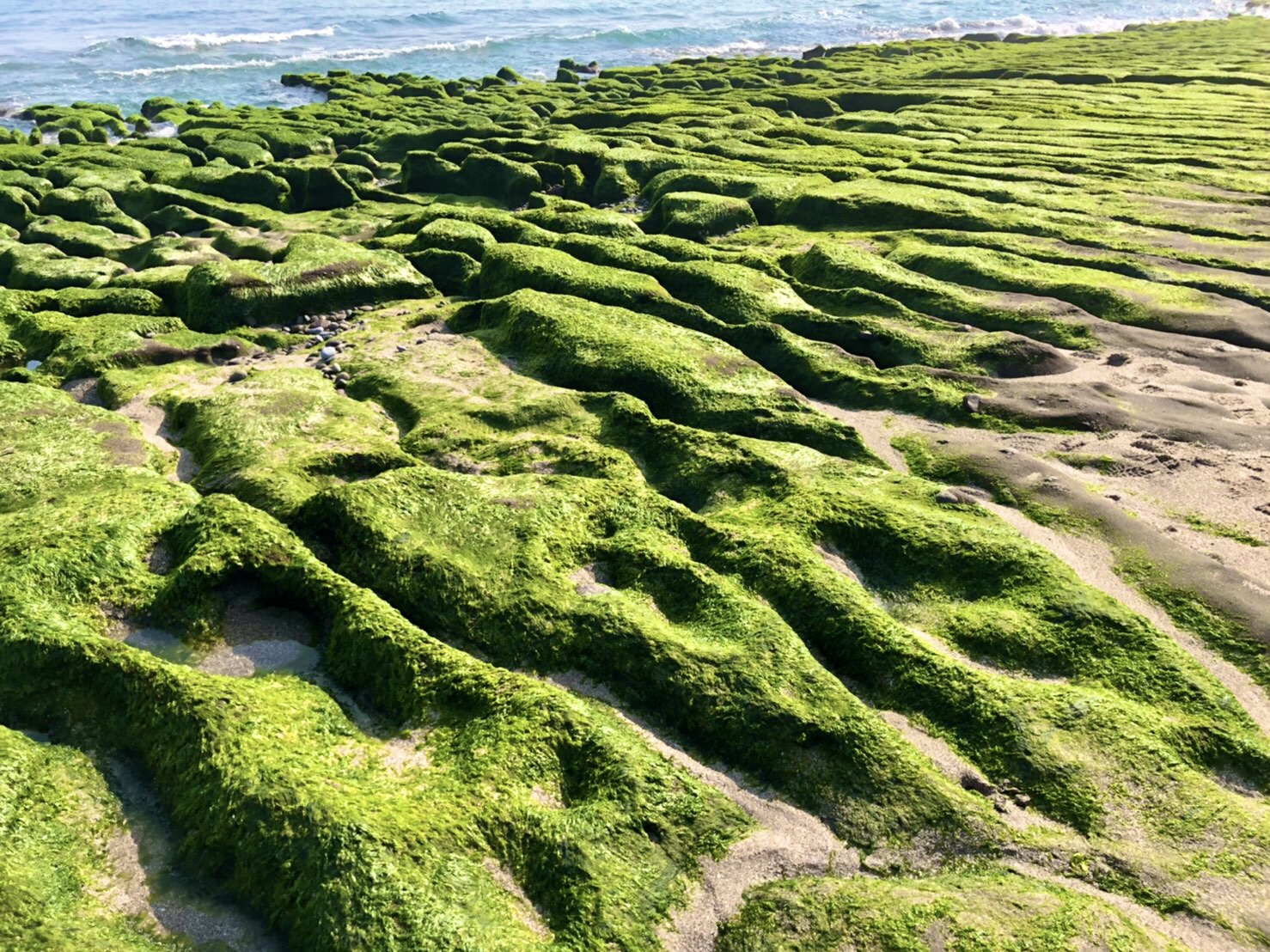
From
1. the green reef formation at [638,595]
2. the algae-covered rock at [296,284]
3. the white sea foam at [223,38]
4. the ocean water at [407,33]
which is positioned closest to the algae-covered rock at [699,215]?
the green reef formation at [638,595]

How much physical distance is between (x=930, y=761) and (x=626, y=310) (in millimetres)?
10710

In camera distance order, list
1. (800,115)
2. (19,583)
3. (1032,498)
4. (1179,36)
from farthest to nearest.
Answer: (1179,36)
(800,115)
(1032,498)
(19,583)

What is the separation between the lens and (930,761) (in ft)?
24.5

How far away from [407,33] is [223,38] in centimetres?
1533

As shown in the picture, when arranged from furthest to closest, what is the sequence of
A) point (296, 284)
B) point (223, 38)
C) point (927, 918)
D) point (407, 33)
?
point (407, 33) < point (223, 38) < point (296, 284) < point (927, 918)

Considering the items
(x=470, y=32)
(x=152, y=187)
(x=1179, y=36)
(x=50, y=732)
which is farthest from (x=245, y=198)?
(x=1179, y=36)

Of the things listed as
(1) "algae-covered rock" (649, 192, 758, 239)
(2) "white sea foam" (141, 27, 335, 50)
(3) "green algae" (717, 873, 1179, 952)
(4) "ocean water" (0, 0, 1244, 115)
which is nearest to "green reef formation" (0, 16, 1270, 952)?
(3) "green algae" (717, 873, 1179, 952)

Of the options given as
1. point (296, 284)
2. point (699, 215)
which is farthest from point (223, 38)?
point (296, 284)

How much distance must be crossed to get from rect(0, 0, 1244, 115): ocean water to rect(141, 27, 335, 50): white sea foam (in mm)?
139

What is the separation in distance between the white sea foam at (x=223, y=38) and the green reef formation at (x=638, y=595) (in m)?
54.5

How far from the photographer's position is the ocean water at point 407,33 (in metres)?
55.5

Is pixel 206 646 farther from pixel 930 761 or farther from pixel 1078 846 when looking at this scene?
pixel 1078 846

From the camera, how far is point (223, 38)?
6838cm

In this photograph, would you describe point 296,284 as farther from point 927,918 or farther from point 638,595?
point 927,918
